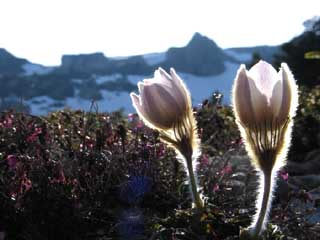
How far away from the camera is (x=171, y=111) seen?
77.2 inches

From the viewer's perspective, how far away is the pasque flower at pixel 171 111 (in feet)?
6.41

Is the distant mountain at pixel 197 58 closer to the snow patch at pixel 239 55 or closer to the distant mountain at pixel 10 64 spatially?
the snow patch at pixel 239 55

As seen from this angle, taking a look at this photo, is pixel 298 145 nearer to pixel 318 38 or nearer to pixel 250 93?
pixel 250 93

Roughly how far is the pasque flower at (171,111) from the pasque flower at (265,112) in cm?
24

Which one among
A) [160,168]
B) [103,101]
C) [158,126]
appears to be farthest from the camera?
[103,101]

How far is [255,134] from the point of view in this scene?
175 cm

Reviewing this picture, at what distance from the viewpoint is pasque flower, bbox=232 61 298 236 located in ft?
5.65

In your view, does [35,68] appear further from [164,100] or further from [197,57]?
[164,100]

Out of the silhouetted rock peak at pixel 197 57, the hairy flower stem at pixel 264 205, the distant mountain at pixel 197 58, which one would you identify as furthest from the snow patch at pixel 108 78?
the hairy flower stem at pixel 264 205

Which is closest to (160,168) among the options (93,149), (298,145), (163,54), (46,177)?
(93,149)

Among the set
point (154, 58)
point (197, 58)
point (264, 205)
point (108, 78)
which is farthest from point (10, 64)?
point (264, 205)

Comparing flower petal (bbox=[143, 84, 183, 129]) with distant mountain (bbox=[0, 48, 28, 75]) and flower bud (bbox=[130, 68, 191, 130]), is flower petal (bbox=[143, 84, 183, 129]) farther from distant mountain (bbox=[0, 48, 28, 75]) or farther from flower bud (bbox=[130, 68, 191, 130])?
distant mountain (bbox=[0, 48, 28, 75])

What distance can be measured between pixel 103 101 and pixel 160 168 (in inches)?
4529

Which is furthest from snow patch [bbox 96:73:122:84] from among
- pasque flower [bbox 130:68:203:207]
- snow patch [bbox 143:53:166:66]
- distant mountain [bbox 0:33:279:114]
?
pasque flower [bbox 130:68:203:207]
